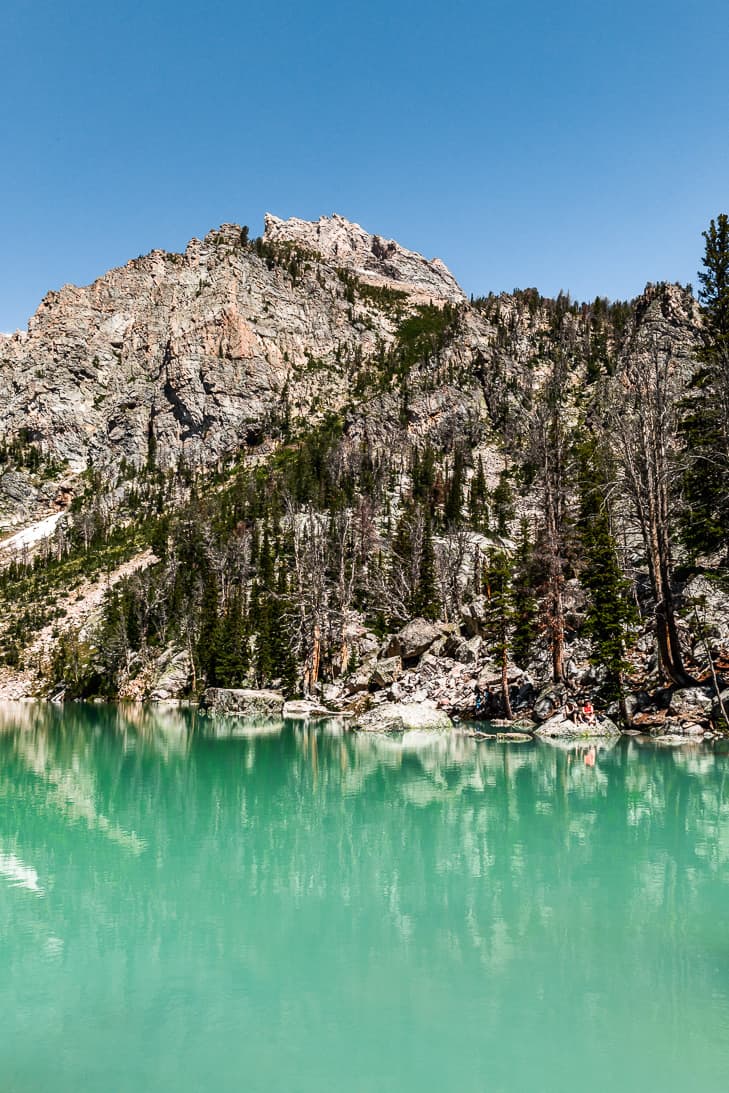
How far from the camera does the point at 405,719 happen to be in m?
44.2

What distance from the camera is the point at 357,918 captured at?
12.1 meters

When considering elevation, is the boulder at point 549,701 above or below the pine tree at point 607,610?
below

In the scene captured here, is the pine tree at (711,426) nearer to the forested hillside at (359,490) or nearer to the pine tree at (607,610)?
the forested hillside at (359,490)

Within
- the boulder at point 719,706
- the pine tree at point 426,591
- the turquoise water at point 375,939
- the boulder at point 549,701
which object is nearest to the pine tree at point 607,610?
the boulder at point 549,701

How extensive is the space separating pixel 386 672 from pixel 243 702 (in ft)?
46.4

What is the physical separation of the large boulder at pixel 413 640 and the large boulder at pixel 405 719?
928 cm

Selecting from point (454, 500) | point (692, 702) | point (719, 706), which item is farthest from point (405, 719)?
point (454, 500)

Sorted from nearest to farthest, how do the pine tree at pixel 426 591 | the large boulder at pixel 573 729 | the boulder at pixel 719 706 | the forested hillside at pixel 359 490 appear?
the boulder at pixel 719 706
the large boulder at pixel 573 729
the forested hillside at pixel 359 490
the pine tree at pixel 426 591

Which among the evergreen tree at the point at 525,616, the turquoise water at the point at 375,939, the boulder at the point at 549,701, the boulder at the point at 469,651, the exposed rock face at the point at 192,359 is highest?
the exposed rock face at the point at 192,359

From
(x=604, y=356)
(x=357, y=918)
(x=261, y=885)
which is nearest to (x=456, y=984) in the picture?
(x=357, y=918)

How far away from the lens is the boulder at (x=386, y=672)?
53188 millimetres

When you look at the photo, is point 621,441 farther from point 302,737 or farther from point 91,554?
point 91,554

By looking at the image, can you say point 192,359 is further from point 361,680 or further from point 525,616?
point 525,616

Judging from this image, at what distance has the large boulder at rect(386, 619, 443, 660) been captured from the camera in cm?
5569
